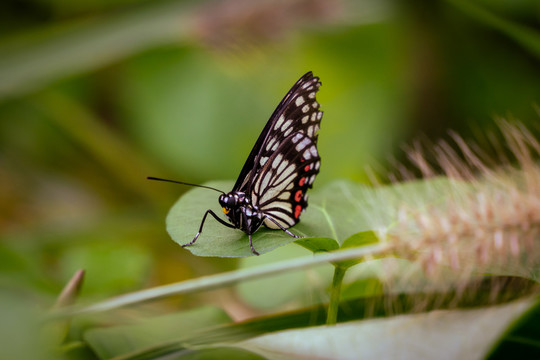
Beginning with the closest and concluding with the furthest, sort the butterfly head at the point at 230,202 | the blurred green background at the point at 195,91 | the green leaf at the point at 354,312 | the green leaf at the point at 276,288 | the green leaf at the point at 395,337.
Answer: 1. the green leaf at the point at 395,337
2. the green leaf at the point at 354,312
3. the butterfly head at the point at 230,202
4. the green leaf at the point at 276,288
5. the blurred green background at the point at 195,91

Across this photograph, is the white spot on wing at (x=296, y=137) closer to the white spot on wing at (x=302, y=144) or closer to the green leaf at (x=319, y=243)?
the white spot on wing at (x=302, y=144)

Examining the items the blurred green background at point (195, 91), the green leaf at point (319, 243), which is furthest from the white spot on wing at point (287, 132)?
the blurred green background at point (195, 91)

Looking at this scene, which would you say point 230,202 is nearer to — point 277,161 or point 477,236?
point 277,161

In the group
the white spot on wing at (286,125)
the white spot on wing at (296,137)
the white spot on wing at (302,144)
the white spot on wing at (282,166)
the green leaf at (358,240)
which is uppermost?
the white spot on wing at (286,125)

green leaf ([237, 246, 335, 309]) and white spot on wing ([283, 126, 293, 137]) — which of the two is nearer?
white spot on wing ([283, 126, 293, 137])

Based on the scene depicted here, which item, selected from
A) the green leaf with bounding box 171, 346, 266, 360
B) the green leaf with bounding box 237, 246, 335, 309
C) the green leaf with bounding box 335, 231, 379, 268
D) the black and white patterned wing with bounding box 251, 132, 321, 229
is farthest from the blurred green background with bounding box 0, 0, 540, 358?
the green leaf with bounding box 335, 231, 379, 268

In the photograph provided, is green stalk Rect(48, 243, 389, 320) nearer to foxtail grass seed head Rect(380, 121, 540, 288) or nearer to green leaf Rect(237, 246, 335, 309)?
foxtail grass seed head Rect(380, 121, 540, 288)

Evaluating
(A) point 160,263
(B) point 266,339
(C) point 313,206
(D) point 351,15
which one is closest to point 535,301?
(B) point 266,339

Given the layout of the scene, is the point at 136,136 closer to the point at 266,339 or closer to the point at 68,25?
the point at 68,25
